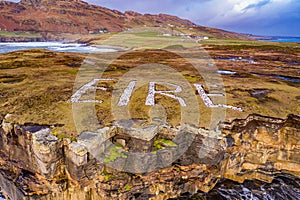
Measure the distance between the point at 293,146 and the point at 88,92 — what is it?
13707 mm

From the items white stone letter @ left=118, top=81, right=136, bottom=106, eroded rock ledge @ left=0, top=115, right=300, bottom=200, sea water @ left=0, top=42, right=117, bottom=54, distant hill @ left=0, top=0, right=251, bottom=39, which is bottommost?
eroded rock ledge @ left=0, top=115, right=300, bottom=200

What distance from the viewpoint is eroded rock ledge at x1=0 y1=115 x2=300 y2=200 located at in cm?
943

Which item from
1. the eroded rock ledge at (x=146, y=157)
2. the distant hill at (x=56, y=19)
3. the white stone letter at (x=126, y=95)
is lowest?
the eroded rock ledge at (x=146, y=157)

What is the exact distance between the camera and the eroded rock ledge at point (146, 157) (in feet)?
30.9

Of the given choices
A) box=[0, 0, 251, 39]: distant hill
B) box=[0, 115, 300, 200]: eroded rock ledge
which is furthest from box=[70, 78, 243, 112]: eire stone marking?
box=[0, 0, 251, 39]: distant hill

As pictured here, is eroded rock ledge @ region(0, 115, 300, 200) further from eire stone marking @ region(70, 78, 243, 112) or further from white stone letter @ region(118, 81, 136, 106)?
white stone letter @ region(118, 81, 136, 106)

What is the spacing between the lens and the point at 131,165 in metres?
9.84

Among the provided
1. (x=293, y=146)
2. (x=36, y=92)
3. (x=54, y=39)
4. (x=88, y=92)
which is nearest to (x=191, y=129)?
(x=293, y=146)

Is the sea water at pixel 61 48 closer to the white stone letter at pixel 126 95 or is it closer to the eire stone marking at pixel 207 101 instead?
the white stone letter at pixel 126 95

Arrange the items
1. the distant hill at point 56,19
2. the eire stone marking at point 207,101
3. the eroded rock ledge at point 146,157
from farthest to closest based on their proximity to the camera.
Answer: the distant hill at point 56,19 → the eire stone marking at point 207,101 → the eroded rock ledge at point 146,157

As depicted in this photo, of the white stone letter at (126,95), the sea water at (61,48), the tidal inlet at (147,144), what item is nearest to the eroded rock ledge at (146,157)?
the tidal inlet at (147,144)

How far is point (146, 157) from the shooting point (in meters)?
9.92

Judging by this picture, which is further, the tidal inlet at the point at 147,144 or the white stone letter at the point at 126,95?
the white stone letter at the point at 126,95

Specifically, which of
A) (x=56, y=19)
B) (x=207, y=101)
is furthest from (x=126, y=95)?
(x=56, y=19)
